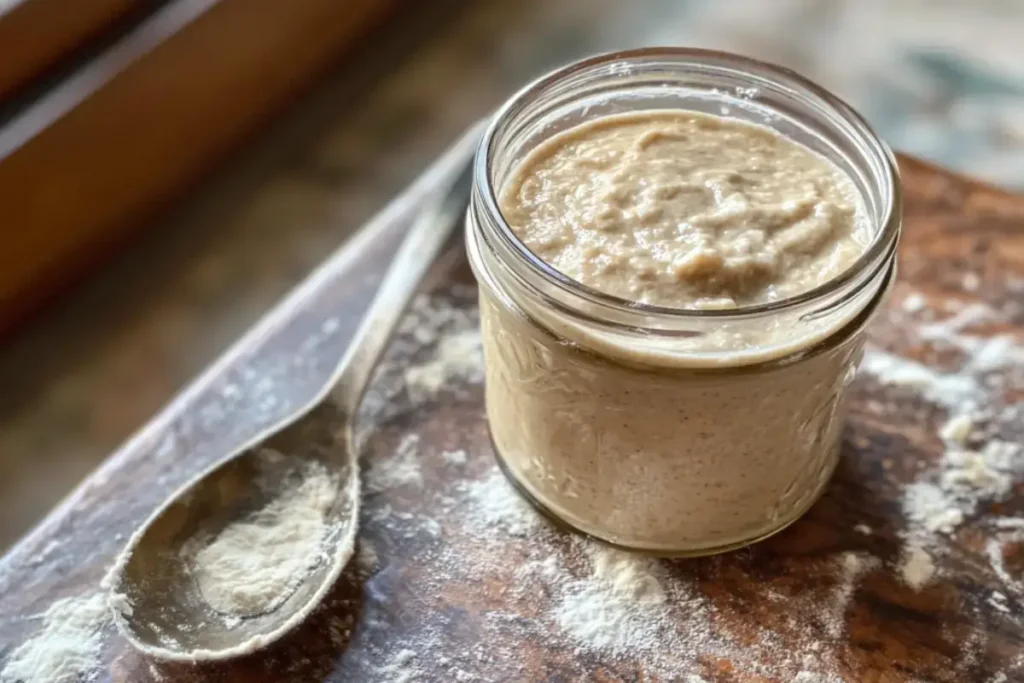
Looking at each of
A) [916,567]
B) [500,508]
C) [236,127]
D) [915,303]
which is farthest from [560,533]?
[236,127]

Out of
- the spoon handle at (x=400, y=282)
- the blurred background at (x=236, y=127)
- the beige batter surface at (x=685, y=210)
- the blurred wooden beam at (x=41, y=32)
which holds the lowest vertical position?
the blurred background at (x=236, y=127)

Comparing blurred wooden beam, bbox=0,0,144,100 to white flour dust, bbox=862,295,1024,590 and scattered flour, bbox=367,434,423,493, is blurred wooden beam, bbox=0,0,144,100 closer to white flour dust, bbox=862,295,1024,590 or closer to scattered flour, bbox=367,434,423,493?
scattered flour, bbox=367,434,423,493

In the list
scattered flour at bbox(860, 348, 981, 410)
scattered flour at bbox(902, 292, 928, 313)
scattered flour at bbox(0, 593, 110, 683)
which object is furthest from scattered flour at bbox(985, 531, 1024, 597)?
scattered flour at bbox(0, 593, 110, 683)

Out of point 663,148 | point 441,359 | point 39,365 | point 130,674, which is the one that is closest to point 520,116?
point 663,148

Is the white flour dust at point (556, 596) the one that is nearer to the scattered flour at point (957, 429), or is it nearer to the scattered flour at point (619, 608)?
the scattered flour at point (619, 608)

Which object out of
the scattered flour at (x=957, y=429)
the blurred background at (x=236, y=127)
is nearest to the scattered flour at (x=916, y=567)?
the scattered flour at (x=957, y=429)

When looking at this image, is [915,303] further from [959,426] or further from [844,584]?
[844,584]
